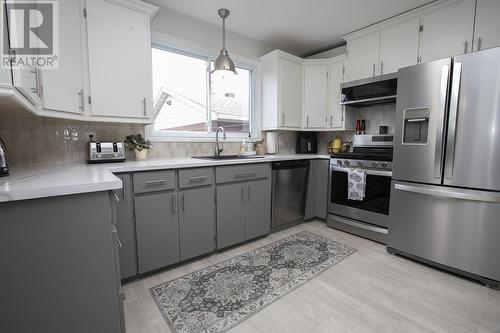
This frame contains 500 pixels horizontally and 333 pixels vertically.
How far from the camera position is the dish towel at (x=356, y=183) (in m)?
2.59

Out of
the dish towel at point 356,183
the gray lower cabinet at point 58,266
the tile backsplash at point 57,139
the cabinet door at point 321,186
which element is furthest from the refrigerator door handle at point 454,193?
the gray lower cabinet at point 58,266

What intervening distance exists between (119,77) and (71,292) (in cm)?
166

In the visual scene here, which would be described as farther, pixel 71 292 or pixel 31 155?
A: pixel 31 155

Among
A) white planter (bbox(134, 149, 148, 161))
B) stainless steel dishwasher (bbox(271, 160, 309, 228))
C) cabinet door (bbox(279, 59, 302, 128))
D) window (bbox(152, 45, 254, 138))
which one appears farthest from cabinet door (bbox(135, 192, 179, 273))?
cabinet door (bbox(279, 59, 302, 128))

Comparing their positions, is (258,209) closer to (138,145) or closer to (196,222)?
(196,222)

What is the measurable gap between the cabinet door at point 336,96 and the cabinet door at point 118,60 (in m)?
2.42

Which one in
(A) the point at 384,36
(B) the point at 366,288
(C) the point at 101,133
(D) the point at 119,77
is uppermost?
(A) the point at 384,36

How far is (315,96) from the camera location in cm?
336

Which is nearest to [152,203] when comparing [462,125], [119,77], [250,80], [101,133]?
[101,133]

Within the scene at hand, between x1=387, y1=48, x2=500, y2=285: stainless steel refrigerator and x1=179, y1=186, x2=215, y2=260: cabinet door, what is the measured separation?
186 cm

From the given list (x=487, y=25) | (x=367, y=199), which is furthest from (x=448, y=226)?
(x=487, y=25)

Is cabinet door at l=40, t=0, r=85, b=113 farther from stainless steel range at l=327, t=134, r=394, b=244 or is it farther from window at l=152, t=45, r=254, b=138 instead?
stainless steel range at l=327, t=134, r=394, b=244

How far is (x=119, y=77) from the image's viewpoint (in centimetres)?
193

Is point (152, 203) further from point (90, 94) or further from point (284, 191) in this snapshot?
point (284, 191)
